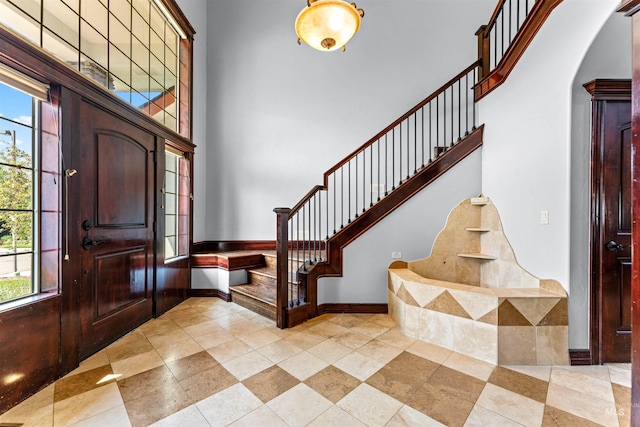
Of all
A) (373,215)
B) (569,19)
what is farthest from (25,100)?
(569,19)

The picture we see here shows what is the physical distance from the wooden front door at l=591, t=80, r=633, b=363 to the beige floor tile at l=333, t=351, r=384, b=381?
1830 millimetres

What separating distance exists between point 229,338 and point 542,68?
3904mm

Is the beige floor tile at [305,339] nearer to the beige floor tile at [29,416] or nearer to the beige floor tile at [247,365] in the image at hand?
the beige floor tile at [247,365]

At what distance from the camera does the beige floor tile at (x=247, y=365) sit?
79.7 inches

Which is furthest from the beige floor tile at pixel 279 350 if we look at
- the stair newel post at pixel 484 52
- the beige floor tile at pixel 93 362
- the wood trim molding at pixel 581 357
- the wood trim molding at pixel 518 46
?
the stair newel post at pixel 484 52

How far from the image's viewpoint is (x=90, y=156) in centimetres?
229

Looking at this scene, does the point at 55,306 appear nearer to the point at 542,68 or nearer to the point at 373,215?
the point at 373,215

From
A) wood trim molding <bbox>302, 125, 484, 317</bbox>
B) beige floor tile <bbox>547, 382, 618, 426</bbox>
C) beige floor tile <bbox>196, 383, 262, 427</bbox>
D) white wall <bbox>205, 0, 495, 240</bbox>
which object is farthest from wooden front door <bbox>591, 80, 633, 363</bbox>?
beige floor tile <bbox>196, 383, 262, 427</bbox>

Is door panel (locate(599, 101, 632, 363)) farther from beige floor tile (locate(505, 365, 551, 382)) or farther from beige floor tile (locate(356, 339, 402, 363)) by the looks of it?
beige floor tile (locate(356, 339, 402, 363))

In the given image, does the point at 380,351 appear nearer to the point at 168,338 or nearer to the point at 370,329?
the point at 370,329

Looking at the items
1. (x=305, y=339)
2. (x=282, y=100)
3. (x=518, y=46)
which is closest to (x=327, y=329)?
(x=305, y=339)

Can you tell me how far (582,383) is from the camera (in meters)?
1.89

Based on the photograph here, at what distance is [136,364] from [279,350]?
1172 mm

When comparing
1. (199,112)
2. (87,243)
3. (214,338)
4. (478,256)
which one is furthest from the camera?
(199,112)
